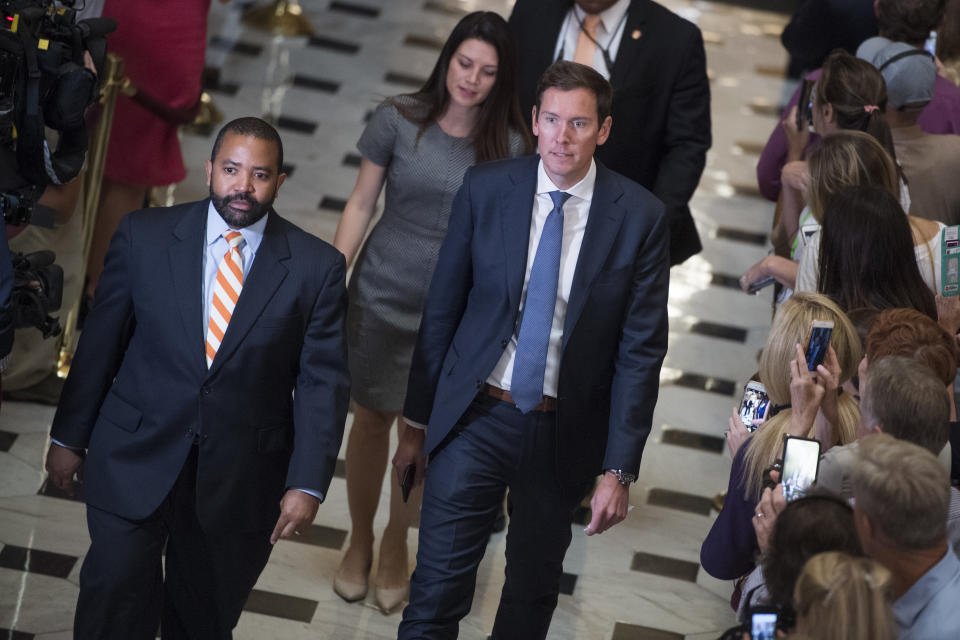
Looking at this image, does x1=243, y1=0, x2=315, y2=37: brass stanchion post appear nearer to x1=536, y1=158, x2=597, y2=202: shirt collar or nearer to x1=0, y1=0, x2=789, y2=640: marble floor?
x1=0, y1=0, x2=789, y2=640: marble floor

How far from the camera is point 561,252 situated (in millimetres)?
4082

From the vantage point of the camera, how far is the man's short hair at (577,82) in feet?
13.1

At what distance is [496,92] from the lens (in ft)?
15.4

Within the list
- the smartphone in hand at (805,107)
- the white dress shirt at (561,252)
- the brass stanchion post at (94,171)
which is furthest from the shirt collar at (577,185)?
the brass stanchion post at (94,171)

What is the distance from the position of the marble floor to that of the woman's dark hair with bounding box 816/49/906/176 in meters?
1.82

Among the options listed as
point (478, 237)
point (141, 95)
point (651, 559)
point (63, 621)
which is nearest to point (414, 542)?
point (651, 559)

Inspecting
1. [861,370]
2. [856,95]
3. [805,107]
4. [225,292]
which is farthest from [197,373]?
[805,107]

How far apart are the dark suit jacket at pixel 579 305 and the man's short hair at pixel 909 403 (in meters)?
0.76

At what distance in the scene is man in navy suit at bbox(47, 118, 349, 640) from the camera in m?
3.80

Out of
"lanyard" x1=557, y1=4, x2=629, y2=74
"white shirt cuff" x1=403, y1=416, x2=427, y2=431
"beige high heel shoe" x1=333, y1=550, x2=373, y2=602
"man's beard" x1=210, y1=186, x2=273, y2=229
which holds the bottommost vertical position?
"beige high heel shoe" x1=333, y1=550, x2=373, y2=602

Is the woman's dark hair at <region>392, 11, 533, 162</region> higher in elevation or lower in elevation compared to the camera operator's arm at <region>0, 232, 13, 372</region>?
higher

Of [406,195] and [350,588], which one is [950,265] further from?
[350,588]

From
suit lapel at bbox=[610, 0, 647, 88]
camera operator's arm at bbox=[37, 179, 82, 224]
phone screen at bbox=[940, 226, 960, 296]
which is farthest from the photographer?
camera operator's arm at bbox=[37, 179, 82, 224]

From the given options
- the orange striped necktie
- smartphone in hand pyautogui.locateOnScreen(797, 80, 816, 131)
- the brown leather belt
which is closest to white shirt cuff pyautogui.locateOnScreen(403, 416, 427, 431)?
the brown leather belt
